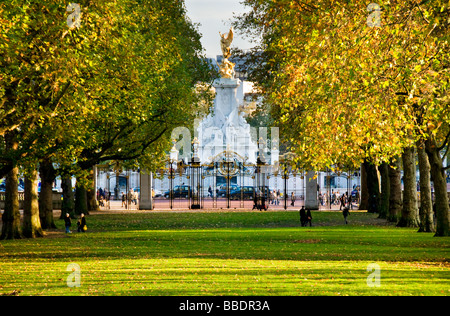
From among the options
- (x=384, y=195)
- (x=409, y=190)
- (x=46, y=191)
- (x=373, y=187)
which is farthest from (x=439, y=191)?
(x=373, y=187)

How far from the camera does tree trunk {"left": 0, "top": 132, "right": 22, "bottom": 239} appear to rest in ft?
78.9

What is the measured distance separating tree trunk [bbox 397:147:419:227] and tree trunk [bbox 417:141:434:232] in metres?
2.20

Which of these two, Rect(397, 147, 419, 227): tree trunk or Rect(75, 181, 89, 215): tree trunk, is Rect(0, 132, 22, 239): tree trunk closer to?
Rect(75, 181, 89, 215): tree trunk

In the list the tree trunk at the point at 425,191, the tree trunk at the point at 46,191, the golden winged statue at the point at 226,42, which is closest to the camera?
the tree trunk at the point at 425,191

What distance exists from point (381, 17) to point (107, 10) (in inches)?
308

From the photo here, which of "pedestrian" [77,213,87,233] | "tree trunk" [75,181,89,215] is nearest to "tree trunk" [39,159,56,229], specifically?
"pedestrian" [77,213,87,233]

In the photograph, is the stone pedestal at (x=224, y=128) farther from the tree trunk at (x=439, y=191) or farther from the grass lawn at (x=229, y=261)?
the tree trunk at (x=439, y=191)

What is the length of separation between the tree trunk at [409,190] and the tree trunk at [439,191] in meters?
4.19

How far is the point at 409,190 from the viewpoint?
2881 centimetres

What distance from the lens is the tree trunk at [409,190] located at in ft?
93.8


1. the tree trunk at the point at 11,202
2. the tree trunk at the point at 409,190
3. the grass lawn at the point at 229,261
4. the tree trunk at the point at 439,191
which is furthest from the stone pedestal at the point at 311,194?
the tree trunk at the point at 11,202

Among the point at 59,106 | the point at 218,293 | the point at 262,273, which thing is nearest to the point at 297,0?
the point at 59,106

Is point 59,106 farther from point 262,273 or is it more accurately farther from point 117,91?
point 262,273
